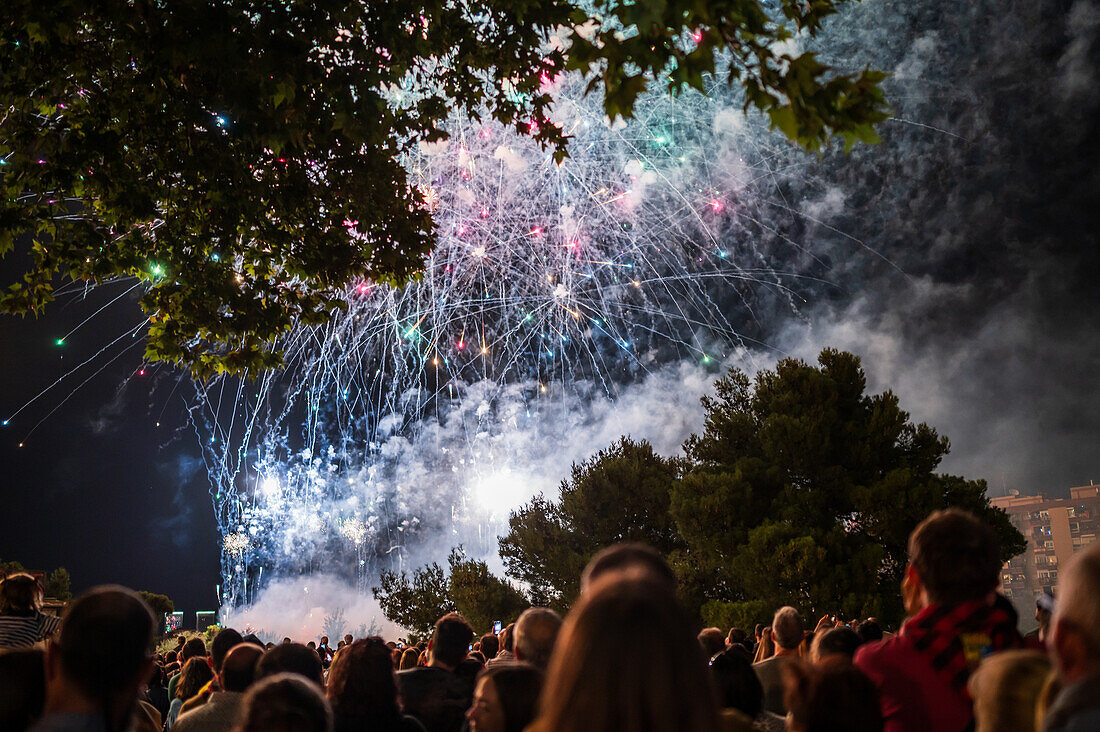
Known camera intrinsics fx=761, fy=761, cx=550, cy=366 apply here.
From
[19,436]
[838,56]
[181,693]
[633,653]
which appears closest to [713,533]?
[838,56]

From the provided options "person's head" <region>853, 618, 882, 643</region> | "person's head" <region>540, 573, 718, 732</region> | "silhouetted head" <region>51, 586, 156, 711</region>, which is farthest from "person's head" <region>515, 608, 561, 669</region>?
"person's head" <region>853, 618, 882, 643</region>

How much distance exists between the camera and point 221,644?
4.33 m

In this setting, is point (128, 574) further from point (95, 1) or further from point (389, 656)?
point (389, 656)

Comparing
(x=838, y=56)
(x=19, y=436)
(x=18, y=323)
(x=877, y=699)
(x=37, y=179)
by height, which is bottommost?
(x=877, y=699)

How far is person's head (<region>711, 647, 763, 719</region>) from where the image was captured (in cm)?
327

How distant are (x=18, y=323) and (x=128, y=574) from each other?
1166 cm

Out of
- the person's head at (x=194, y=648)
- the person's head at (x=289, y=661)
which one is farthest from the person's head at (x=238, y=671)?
the person's head at (x=194, y=648)

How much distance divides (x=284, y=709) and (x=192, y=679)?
3.42 meters

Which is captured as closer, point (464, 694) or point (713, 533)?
point (464, 694)

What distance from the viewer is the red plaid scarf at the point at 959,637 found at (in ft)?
8.44

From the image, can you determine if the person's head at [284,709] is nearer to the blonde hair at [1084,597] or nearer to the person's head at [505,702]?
the person's head at [505,702]

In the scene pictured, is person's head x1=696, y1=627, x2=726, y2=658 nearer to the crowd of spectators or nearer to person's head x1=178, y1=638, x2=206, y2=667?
the crowd of spectators

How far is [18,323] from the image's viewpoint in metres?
20.8

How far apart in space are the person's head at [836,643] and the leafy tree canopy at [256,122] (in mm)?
2486
